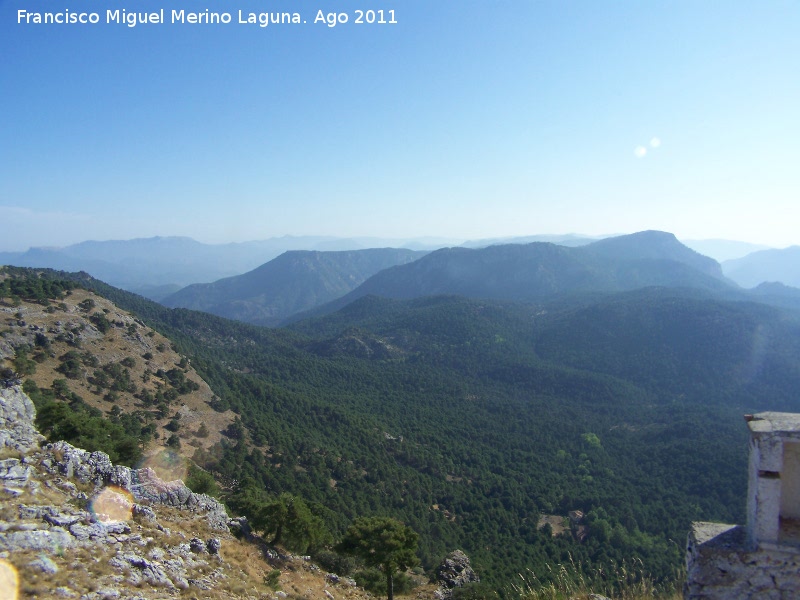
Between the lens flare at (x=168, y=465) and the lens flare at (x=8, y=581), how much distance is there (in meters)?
16.2

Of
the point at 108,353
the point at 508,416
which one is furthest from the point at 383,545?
the point at 508,416

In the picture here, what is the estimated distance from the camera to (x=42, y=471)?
44.5 ft

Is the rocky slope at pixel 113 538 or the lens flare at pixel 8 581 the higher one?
the lens flare at pixel 8 581

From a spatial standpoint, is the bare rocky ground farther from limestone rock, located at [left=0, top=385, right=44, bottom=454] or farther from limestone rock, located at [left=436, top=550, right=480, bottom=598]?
limestone rock, located at [left=436, top=550, right=480, bottom=598]

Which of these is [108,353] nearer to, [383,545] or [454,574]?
[383,545]

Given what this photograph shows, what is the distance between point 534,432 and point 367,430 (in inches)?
1353

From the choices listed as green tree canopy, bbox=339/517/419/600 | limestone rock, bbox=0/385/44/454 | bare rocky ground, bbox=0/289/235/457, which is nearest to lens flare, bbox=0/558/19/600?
limestone rock, bbox=0/385/44/454

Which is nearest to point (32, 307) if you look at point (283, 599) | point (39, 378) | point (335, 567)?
point (39, 378)

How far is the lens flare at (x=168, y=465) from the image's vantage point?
990 inches

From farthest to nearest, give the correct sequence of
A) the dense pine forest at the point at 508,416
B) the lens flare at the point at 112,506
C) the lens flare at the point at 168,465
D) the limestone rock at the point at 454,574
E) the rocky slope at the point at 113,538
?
the dense pine forest at the point at 508,416 < the lens flare at the point at 168,465 < the limestone rock at the point at 454,574 < the lens flare at the point at 112,506 < the rocky slope at the point at 113,538

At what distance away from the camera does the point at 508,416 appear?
271ft

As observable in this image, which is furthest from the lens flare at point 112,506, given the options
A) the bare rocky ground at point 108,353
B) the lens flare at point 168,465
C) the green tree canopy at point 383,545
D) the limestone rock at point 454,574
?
the bare rocky ground at point 108,353

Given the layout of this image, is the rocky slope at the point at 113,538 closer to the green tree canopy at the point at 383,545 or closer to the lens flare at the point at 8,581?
the lens flare at the point at 8,581

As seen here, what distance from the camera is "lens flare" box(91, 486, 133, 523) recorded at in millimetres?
12648
